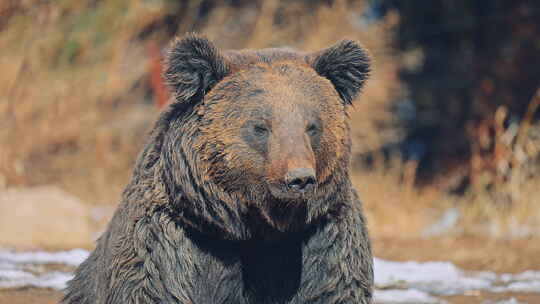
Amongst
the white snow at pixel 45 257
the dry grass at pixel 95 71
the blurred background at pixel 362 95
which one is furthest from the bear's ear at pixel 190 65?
the dry grass at pixel 95 71

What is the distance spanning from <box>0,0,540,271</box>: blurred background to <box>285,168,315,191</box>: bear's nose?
6.97m

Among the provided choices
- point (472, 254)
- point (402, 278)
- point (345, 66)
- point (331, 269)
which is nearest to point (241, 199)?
point (331, 269)

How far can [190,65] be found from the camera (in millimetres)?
3520

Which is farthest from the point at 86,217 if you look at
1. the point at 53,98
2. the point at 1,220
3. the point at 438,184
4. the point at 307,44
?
the point at 438,184

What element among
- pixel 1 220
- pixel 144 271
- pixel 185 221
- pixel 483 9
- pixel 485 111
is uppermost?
pixel 483 9

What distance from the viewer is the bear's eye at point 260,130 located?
3387 mm

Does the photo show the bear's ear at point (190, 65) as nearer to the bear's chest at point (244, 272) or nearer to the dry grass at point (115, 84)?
the bear's chest at point (244, 272)

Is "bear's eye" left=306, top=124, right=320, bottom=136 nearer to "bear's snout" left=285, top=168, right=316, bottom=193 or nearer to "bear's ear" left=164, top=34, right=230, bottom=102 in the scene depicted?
"bear's snout" left=285, top=168, right=316, bottom=193

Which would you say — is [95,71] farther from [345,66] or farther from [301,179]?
[301,179]

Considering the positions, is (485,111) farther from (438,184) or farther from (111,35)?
(111,35)

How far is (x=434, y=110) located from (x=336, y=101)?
383 inches

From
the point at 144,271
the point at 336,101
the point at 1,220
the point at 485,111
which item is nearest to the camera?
the point at 144,271

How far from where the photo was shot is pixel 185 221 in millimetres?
3463

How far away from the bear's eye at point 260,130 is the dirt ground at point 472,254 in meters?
2.51
